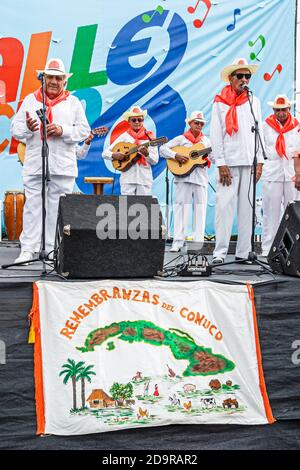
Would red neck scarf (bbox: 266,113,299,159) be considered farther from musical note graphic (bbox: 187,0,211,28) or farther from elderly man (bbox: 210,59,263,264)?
musical note graphic (bbox: 187,0,211,28)

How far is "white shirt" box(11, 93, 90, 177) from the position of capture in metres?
4.97

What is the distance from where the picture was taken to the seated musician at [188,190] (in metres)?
7.64

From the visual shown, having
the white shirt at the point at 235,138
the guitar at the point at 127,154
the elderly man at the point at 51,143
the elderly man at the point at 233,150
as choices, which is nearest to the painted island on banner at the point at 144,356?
the elderly man at the point at 51,143

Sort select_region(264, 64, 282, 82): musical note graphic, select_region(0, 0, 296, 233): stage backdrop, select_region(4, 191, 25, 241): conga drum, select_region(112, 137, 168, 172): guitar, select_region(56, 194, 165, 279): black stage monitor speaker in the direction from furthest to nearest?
1. select_region(264, 64, 282, 82): musical note graphic
2. select_region(0, 0, 296, 233): stage backdrop
3. select_region(4, 191, 25, 241): conga drum
4. select_region(112, 137, 168, 172): guitar
5. select_region(56, 194, 165, 279): black stage monitor speaker

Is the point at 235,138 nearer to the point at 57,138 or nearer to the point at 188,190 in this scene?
the point at 57,138

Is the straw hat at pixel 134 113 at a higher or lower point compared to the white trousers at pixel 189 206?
higher

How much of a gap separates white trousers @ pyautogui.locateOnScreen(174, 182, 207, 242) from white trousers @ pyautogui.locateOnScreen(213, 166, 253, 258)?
2.29 metres

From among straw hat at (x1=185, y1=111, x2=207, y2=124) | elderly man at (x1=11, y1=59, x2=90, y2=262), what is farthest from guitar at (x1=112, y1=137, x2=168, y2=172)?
elderly man at (x1=11, y1=59, x2=90, y2=262)

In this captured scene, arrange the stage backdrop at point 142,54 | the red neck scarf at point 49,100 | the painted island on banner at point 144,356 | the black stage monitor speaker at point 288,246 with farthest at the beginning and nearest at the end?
1. the stage backdrop at point 142,54
2. the red neck scarf at point 49,100
3. the black stage monitor speaker at point 288,246
4. the painted island on banner at point 144,356

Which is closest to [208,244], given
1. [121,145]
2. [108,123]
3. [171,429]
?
[121,145]

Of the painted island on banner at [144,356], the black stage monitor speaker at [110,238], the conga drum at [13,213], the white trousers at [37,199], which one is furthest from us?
the conga drum at [13,213]

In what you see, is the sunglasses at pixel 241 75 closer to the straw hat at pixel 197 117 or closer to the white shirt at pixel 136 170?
the white shirt at pixel 136 170

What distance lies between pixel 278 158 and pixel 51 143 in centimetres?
267

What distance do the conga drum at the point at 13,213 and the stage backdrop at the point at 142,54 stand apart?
32 centimetres
